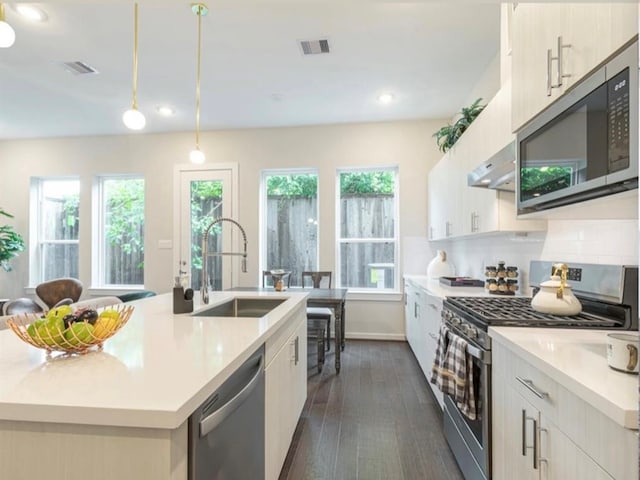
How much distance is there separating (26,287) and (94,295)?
1099mm

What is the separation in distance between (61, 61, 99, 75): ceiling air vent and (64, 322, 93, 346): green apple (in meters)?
3.07

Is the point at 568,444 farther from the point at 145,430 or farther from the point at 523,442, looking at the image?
the point at 145,430

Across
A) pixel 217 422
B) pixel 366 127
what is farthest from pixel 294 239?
pixel 217 422

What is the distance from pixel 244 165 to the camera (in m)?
4.82

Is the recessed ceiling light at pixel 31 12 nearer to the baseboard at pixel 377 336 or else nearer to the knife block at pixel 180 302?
the knife block at pixel 180 302

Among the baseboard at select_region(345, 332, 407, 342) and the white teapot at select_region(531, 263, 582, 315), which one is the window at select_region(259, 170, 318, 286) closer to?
the baseboard at select_region(345, 332, 407, 342)

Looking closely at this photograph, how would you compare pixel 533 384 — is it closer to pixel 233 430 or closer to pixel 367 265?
pixel 233 430

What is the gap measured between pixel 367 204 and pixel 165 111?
9.00 feet

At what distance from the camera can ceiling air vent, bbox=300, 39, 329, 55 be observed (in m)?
2.78

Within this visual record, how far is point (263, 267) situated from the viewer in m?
4.86

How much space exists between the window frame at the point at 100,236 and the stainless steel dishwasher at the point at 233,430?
4.40m

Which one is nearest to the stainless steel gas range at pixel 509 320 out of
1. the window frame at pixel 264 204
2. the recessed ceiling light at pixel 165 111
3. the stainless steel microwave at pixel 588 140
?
the stainless steel microwave at pixel 588 140

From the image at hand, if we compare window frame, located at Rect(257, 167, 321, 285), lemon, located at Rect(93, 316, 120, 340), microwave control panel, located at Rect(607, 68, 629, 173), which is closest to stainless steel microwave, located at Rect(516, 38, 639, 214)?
microwave control panel, located at Rect(607, 68, 629, 173)

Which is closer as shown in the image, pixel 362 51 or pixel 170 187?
pixel 362 51
